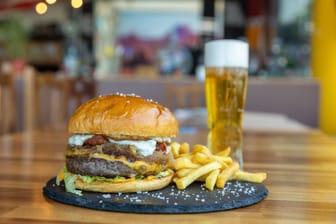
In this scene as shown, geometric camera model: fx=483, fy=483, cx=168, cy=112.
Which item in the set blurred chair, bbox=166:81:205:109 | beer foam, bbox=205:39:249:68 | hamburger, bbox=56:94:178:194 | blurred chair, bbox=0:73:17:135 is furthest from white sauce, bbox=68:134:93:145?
blurred chair, bbox=166:81:205:109

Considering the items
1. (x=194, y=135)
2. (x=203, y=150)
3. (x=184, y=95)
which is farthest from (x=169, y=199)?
(x=184, y=95)

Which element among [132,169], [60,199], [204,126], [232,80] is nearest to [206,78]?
[232,80]

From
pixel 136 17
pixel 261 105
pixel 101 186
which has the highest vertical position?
pixel 136 17

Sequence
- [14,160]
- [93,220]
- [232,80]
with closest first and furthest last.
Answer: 1. [93,220]
2. [232,80]
3. [14,160]

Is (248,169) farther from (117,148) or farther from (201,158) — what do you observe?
→ (117,148)

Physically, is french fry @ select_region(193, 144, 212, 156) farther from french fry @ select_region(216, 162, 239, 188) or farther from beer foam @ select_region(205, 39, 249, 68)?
beer foam @ select_region(205, 39, 249, 68)

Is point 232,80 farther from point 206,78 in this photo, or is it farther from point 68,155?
point 68,155
